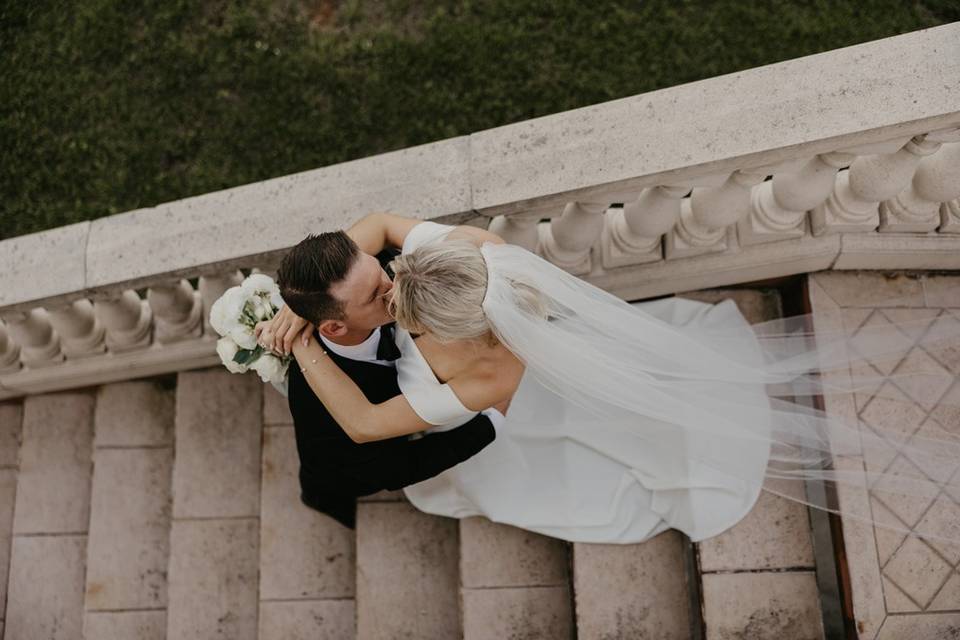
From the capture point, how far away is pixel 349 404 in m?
2.87

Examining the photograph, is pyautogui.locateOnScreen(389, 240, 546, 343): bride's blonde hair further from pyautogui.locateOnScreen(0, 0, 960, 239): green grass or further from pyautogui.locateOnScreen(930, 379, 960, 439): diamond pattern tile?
pyautogui.locateOnScreen(0, 0, 960, 239): green grass

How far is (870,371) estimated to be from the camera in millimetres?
3172

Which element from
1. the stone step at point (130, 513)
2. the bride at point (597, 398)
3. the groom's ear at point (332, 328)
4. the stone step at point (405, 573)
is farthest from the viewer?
the stone step at point (130, 513)

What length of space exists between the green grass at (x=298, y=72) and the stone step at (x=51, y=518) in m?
1.46

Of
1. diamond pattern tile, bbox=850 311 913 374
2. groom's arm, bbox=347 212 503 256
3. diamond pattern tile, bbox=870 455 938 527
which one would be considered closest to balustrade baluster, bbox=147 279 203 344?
groom's arm, bbox=347 212 503 256

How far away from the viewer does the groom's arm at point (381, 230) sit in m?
2.85

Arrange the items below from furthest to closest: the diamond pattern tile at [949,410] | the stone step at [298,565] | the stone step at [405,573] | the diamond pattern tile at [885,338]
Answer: the stone step at [298,565], the stone step at [405,573], the diamond pattern tile at [885,338], the diamond pattern tile at [949,410]

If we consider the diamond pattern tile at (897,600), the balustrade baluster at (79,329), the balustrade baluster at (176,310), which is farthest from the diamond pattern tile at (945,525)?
the balustrade baluster at (79,329)

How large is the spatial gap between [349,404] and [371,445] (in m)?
0.29

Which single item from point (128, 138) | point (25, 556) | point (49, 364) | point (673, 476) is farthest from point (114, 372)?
point (673, 476)

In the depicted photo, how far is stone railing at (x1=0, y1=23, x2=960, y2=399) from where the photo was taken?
242 centimetres

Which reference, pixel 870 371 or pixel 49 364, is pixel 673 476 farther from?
pixel 49 364

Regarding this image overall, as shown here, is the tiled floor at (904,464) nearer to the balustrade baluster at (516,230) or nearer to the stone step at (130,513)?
the balustrade baluster at (516,230)

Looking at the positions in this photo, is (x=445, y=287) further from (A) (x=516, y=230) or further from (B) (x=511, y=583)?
(B) (x=511, y=583)
